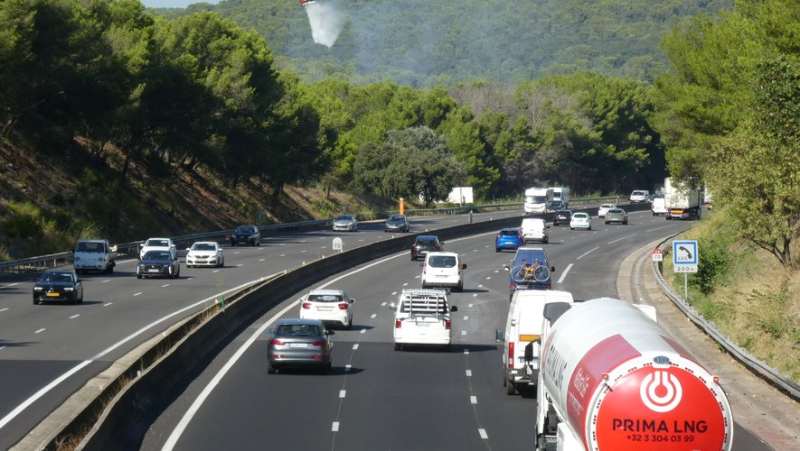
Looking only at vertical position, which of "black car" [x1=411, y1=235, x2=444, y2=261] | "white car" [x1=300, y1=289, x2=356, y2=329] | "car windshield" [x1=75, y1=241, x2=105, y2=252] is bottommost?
"white car" [x1=300, y1=289, x2=356, y2=329]

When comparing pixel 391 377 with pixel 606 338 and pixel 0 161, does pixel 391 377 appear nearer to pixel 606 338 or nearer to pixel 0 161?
pixel 606 338

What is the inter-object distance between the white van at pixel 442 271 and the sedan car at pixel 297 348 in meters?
22.9

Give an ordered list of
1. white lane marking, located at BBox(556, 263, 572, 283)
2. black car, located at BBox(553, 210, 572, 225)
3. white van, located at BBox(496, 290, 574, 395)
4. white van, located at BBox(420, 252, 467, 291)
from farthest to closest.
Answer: black car, located at BBox(553, 210, 572, 225), white lane marking, located at BBox(556, 263, 572, 283), white van, located at BBox(420, 252, 467, 291), white van, located at BBox(496, 290, 574, 395)

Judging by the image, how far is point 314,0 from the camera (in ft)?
319

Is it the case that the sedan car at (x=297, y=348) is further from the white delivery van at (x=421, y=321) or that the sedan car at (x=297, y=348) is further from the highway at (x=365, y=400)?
the white delivery van at (x=421, y=321)

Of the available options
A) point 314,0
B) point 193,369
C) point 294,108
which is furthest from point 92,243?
point 294,108

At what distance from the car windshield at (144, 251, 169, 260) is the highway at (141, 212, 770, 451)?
10.5m

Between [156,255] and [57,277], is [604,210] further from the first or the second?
[57,277]

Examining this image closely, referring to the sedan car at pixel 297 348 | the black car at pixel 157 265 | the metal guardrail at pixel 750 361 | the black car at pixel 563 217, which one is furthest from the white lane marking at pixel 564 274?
the black car at pixel 563 217

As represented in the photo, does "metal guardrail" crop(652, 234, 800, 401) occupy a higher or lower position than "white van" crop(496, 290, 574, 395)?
lower

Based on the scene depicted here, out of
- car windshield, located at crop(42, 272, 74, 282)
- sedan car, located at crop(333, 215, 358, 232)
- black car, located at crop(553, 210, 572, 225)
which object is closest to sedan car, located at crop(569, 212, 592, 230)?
black car, located at crop(553, 210, 572, 225)

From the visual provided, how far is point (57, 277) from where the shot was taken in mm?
43906

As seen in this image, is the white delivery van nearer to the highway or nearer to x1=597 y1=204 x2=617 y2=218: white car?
the highway

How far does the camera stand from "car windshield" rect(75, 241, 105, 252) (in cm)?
5747
